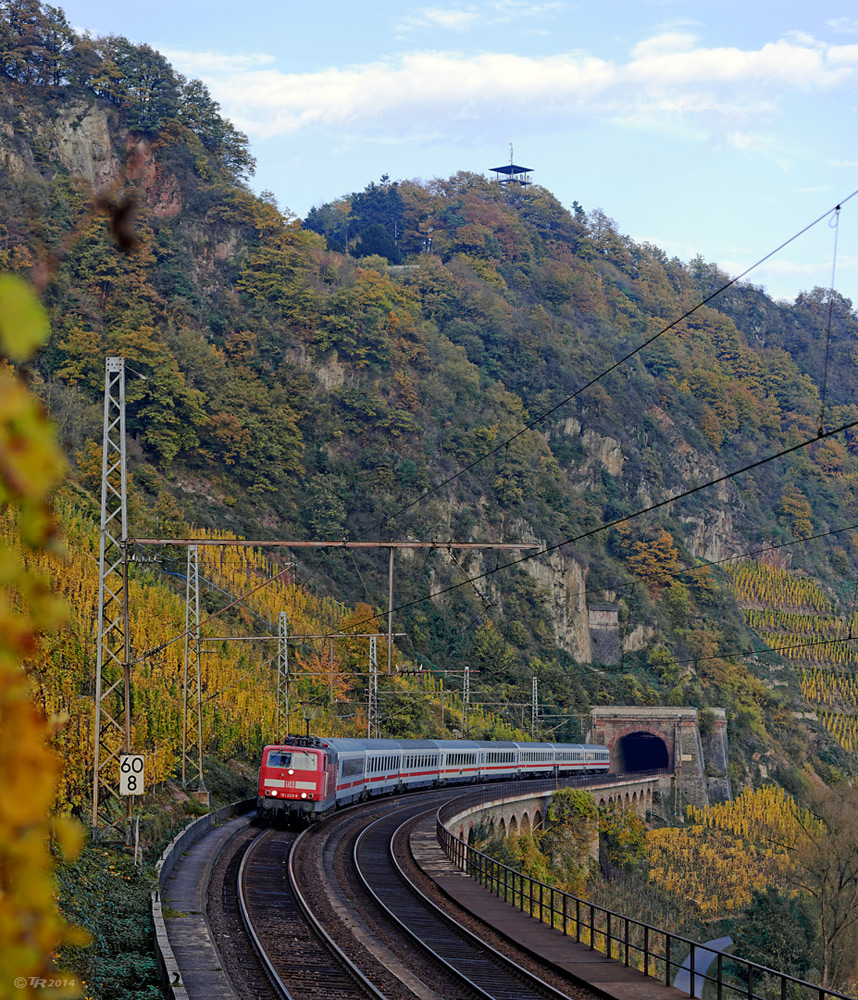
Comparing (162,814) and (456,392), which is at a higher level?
(456,392)

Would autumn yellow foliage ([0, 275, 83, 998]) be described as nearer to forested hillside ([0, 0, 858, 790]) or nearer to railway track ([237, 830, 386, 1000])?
railway track ([237, 830, 386, 1000])

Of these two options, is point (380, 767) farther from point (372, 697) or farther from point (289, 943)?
point (289, 943)

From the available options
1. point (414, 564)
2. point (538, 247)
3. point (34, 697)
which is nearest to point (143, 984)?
point (34, 697)

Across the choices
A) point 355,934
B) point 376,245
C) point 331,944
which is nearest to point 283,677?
point 355,934

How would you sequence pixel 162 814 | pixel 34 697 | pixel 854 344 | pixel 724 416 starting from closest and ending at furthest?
pixel 34 697, pixel 162 814, pixel 724 416, pixel 854 344

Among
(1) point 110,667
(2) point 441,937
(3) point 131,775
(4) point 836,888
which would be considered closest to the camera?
(2) point 441,937

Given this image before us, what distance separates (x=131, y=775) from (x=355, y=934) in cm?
509

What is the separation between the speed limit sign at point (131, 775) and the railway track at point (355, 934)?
2879mm

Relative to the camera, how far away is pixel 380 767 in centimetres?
4516

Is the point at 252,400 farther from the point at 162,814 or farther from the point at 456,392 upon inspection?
the point at 162,814

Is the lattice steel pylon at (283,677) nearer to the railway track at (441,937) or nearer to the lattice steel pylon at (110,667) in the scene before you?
the lattice steel pylon at (110,667)

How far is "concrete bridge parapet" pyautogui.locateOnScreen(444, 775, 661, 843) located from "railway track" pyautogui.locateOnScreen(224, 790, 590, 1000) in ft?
35.5

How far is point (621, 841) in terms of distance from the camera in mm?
62969

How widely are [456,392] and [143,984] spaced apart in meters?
94.7
